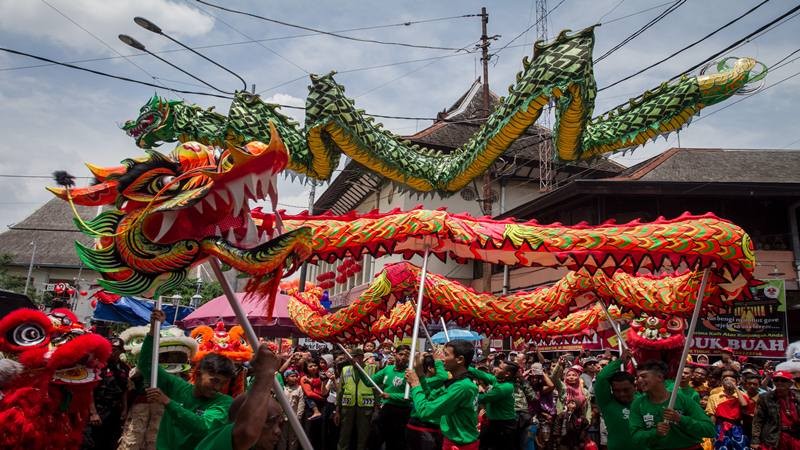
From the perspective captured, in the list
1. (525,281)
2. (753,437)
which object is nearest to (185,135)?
(753,437)

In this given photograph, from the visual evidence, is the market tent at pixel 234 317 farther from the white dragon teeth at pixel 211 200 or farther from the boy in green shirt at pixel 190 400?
the white dragon teeth at pixel 211 200

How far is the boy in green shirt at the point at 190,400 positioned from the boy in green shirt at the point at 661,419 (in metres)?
2.76

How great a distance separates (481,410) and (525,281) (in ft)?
34.2

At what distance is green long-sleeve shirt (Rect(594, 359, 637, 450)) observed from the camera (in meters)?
4.41

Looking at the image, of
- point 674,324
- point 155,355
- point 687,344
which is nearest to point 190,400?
point 155,355

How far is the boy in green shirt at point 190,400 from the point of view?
3191mm

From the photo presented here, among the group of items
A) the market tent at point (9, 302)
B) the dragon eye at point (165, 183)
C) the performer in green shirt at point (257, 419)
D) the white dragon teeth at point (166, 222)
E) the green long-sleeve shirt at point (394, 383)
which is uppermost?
the dragon eye at point (165, 183)

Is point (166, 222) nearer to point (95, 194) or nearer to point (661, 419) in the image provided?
point (95, 194)

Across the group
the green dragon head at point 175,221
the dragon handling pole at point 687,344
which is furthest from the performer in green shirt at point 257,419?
the dragon handling pole at point 687,344

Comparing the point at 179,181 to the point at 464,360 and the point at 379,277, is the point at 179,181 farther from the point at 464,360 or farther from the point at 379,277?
the point at 379,277

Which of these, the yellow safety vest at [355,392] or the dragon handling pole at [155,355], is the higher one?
the dragon handling pole at [155,355]

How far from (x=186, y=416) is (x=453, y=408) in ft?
6.64

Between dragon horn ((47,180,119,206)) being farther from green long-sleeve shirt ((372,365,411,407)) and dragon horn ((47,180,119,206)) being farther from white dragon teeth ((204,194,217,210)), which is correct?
green long-sleeve shirt ((372,365,411,407))

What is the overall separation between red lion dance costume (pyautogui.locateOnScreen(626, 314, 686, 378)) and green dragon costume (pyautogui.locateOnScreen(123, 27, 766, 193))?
184 centimetres
